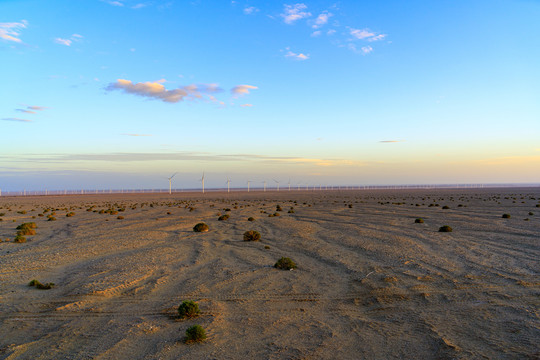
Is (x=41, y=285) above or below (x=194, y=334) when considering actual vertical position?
below

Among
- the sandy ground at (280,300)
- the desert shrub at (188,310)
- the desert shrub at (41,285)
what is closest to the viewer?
the sandy ground at (280,300)

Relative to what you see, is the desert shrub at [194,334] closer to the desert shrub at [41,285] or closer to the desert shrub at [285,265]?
the desert shrub at [285,265]

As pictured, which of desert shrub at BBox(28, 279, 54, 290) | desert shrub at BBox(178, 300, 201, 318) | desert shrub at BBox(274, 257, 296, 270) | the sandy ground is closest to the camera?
the sandy ground

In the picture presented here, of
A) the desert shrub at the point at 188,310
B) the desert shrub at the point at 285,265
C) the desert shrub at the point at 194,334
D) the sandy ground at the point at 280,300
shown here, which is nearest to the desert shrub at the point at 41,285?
the sandy ground at the point at 280,300

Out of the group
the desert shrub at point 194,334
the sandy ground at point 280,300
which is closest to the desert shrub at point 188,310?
the sandy ground at point 280,300

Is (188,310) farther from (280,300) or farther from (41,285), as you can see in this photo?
(41,285)

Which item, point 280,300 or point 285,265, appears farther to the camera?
point 285,265

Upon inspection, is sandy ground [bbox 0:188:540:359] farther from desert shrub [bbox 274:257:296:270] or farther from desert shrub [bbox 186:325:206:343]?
desert shrub [bbox 274:257:296:270]

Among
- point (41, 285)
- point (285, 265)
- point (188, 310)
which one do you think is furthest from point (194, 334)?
point (41, 285)

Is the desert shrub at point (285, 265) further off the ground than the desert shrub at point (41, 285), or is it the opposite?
the desert shrub at point (285, 265)

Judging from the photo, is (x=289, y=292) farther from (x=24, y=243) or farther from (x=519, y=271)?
(x=24, y=243)

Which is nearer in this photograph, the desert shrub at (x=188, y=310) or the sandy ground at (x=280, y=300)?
the sandy ground at (x=280, y=300)

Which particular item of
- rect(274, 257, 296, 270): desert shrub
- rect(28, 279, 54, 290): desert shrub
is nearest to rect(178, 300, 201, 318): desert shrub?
rect(274, 257, 296, 270): desert shrub

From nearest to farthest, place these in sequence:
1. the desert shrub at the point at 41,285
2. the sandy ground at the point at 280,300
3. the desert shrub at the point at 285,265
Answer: the sandy ground at the point at 280,300, the desert shrub at the point at 41,285, the desert shrub at the point at 285,265
